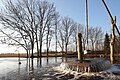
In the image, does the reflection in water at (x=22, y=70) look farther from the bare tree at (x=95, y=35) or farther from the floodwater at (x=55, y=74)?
the bare tree at (x=95, y=35)

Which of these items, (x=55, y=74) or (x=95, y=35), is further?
(x=95, y=35)

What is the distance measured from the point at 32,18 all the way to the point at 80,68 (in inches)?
1274

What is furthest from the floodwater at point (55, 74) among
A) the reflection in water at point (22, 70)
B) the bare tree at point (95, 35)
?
the bare tree at point (95, 35)

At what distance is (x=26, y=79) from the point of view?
1009 cm

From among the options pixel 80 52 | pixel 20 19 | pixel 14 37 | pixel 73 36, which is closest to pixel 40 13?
pixel 20 19

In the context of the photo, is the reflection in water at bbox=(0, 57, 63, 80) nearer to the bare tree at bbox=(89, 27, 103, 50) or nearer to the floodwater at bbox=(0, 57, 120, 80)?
the floodwater at bbox=(0, 57, 120, 80)

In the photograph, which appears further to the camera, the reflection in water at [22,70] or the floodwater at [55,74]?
the reflection in water at [22,70]

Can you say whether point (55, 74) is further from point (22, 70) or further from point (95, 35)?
point (95, 35)

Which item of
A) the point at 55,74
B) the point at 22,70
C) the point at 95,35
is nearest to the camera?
the point at 55,74

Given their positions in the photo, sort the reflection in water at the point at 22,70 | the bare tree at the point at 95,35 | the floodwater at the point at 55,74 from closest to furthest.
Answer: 1. the floodwater at the point at 55,74
2. the reflection in water at the point at 22,70
3. the bare tree at the point at 95,35

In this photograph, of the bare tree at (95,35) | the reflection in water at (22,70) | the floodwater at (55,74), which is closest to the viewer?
the floodwater at (55,74)

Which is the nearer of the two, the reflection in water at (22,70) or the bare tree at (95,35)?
the reflection in water at (22,70)

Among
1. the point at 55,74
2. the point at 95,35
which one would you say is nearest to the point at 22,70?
the point at 55,74

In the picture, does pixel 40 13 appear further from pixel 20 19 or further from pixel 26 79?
pixel 26 79
